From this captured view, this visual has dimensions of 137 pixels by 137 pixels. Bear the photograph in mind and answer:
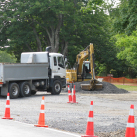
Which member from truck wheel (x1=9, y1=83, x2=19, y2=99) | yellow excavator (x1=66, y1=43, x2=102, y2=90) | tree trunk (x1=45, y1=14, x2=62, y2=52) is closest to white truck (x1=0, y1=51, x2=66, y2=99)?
truck wheel (x1=9, y1=83, x2=19, y2=99)

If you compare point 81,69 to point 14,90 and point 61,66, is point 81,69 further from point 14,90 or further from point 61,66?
point 14,90

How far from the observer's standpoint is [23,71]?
21672 millimetres

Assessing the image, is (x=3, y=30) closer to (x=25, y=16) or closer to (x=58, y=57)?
(x=25, y=16)

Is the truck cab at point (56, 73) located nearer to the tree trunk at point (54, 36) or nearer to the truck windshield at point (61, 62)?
the truck windshield at point (61, 62)

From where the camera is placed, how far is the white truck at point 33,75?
2050 centimetres

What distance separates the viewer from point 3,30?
1679 inches

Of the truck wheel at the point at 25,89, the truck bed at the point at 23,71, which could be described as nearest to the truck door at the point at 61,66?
the truck bed at the point at 23,71

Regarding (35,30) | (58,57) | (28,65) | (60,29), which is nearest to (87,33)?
(60,29)

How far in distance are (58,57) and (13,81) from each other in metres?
4.87

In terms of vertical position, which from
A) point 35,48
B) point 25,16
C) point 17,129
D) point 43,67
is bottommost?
point 17,129

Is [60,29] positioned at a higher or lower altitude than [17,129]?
higher

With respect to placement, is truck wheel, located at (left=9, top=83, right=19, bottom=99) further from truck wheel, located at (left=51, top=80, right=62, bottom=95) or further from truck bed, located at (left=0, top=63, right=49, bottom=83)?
truck wheel, located at (left=51, top=80, right=62, bottom=95)

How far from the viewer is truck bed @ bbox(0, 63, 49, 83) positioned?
20219 millimetres

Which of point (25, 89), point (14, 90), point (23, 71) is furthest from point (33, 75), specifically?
point (14, 90)
